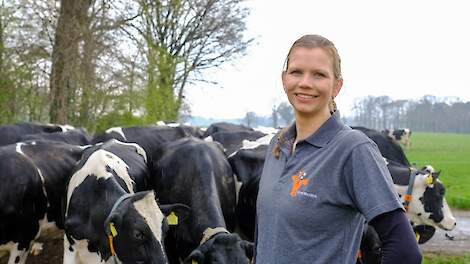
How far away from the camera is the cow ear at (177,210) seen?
16.5ft

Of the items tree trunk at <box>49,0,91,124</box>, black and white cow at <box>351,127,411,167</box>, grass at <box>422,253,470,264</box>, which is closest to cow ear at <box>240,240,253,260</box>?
grass at <box>422,253,470,264</box>

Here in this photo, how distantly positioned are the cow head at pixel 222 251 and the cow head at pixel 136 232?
1.08 ft

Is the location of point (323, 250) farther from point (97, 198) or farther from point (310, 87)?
point (97, 198)

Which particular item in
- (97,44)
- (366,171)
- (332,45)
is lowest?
(366,171)

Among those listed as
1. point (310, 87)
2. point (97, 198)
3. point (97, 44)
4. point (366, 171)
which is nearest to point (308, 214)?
point (366, 171)

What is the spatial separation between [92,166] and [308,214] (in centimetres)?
403

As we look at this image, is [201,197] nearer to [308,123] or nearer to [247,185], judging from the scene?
[247,185]

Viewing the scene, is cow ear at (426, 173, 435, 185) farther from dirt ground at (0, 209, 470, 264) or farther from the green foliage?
the green foliage

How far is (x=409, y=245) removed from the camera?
181cm

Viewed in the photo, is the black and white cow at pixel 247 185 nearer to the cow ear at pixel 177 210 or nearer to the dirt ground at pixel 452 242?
the cow ear at pixel 177 210

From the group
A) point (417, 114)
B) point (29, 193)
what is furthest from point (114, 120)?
point (417, 114)

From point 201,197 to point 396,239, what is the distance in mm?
4175

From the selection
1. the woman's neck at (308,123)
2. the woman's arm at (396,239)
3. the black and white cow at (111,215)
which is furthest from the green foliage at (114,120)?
the woman's arm at (396,239)

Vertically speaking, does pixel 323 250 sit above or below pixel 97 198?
above
